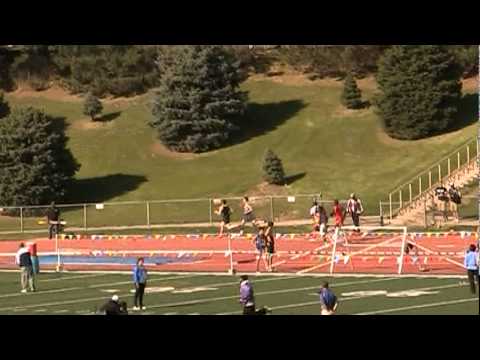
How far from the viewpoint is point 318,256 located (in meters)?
37.6

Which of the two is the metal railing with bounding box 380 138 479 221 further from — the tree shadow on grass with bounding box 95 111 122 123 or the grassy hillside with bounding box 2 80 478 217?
the tree shadow on grass with bounding box 95 111 122 123

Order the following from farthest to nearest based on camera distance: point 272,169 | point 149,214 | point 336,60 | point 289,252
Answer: point 336,60, point 272,169, point 149,214, point 289,252

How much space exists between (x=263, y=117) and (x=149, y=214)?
19796mm

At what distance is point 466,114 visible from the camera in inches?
2734

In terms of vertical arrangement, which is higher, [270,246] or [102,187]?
[102,187]

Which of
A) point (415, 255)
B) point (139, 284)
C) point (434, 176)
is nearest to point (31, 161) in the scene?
point (434, 176)

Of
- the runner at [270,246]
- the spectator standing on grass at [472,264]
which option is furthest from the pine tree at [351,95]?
the spectator standing on grass at [472,264]

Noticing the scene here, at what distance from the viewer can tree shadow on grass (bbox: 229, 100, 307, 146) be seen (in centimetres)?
7319

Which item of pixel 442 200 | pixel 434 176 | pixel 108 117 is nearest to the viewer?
pixel 442 200

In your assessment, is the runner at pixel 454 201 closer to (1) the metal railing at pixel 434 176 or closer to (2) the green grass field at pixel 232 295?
(1) the metal railing at pixel 434 176

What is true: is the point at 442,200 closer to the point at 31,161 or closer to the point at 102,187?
the point at 31,161

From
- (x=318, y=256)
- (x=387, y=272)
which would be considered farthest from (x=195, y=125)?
(x=387, y=272)

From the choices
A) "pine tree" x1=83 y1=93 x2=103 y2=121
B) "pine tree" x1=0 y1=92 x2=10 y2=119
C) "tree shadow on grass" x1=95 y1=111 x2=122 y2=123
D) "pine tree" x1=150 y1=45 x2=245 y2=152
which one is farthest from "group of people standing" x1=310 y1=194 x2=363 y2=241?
"pine tree" x1=83 y1=93 x2=103 y2=121

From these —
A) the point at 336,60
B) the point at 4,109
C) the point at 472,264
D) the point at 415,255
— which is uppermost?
the point at 336,60
